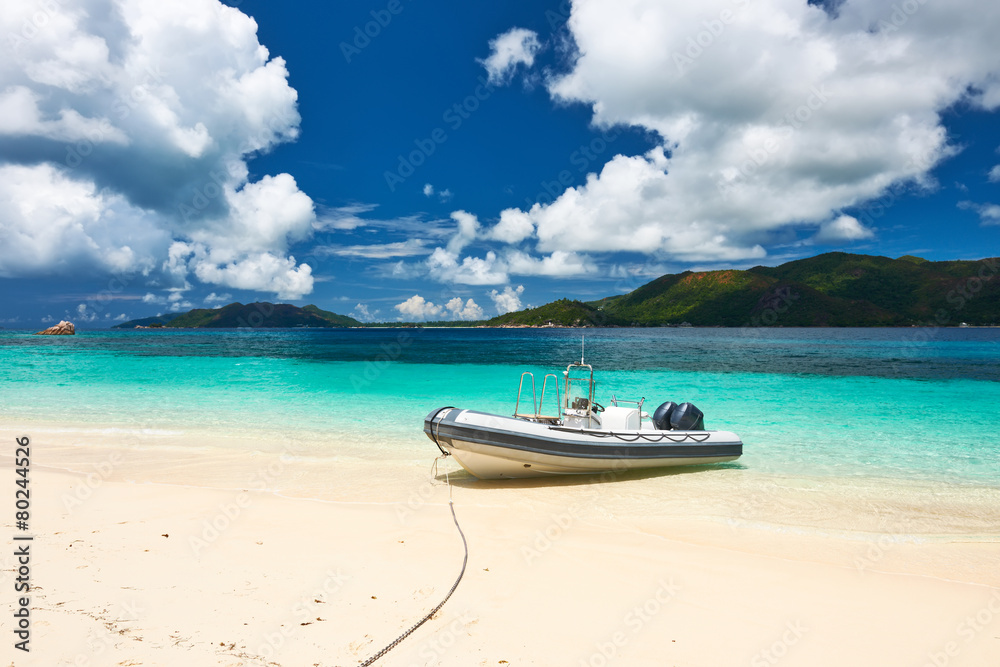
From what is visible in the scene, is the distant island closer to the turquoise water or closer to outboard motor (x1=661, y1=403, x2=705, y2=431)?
the turquoise water

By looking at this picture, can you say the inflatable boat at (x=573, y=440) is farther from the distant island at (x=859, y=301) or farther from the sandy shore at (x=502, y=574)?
the distant island at (x=859, y=301)

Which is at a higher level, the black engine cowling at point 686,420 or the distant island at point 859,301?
the distant island at point 859,301

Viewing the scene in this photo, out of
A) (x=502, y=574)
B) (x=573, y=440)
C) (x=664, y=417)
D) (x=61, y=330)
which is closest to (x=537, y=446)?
(x=573, y=440)

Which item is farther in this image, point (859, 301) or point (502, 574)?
point (859, 301)

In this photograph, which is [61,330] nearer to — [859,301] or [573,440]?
[573,440]

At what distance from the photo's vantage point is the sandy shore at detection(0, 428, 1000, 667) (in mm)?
3912

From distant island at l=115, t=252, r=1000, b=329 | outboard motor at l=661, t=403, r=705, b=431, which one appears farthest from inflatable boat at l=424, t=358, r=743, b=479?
distant island at l=115, t=252, r=1000, b=329

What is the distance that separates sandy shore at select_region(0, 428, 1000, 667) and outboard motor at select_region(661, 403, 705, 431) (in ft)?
6.62

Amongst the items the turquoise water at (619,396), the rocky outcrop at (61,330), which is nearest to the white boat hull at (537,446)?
the turquoise water at (619,396)

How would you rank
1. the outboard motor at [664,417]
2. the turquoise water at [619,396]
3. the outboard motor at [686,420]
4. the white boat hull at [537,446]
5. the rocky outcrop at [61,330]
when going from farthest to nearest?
the rocky outcrop at [61,330] → the turquoise water at [619,396] → the outboard motor at [664,417] → the outboard motor at [686,420] → the white boat hull at [537,446]

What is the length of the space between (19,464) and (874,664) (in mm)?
14088

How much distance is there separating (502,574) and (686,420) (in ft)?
23.9

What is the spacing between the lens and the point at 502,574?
540cm

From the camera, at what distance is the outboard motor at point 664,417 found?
11339 mm
